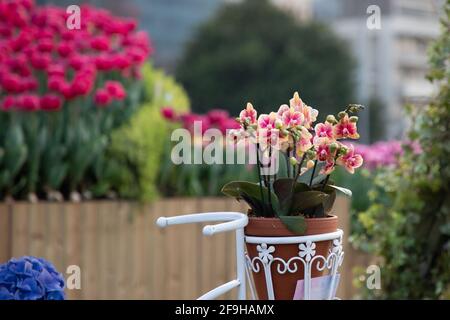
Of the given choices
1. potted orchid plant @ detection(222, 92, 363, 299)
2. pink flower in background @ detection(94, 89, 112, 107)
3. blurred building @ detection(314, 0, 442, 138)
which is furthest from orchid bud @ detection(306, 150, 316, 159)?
blurred building @ detection(314, 0, 442, 138)

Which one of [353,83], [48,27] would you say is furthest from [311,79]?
[48,27]

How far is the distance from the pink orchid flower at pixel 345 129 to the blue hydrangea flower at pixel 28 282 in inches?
24.6

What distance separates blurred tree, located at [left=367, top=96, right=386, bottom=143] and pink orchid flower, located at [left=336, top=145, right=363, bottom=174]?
1265 inches

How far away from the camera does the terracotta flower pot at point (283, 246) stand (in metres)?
1.50

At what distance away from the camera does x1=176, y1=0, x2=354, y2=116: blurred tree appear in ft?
92.3

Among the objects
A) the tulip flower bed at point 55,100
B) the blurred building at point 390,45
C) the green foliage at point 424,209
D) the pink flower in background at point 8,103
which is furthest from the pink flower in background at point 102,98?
the blurred building at point 390,45

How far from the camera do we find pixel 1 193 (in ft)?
13.5

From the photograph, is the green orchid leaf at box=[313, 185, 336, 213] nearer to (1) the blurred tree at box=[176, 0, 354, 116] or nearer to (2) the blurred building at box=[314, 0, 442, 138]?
(1) the blurred tree at box=[176, 0, 354, 116]

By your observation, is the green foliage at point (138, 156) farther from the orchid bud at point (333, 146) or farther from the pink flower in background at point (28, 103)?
the orchid bud at point (333, 146)

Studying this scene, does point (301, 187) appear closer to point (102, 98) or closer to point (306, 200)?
point (306, 200)

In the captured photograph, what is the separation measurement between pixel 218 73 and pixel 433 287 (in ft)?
85.7

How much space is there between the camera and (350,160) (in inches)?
61.1

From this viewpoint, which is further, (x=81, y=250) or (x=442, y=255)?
(x=81, y=250)
